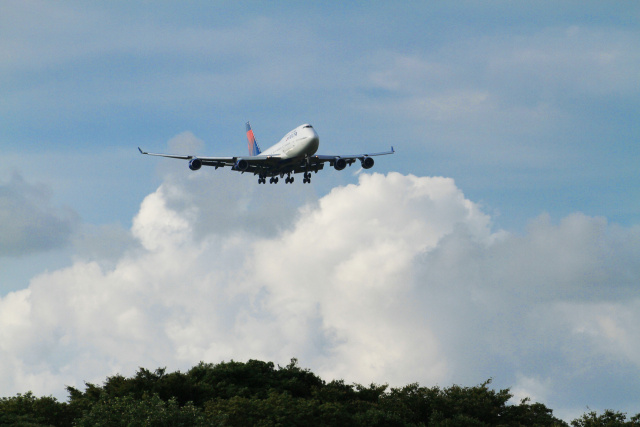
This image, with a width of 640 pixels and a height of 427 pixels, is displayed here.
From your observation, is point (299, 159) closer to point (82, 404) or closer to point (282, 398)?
point (282, 398)

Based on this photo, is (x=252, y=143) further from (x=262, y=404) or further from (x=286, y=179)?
(x=262, y=404)

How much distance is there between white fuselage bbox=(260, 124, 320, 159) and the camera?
83562mm

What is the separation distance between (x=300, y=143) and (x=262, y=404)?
106 ft

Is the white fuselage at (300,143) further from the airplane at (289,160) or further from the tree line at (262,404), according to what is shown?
the tree line at (262,404)

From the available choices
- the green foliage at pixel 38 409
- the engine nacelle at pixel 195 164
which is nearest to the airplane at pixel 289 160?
the engine nacelle at pixel 195 164

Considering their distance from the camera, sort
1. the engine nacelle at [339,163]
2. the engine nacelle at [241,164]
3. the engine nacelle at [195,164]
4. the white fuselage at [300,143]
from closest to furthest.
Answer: the white fuselage at [300,143] → the engine nacelle at [241,164] → the engine nacelle at [195,164] → the engine nacelle at [339,163]

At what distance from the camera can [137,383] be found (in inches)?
2638

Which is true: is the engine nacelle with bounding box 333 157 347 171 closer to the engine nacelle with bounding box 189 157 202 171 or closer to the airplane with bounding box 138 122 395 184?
the airplane with bounding box 138 122 395 184

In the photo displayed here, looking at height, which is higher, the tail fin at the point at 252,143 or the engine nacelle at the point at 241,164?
the tail fin at the point at 252,143

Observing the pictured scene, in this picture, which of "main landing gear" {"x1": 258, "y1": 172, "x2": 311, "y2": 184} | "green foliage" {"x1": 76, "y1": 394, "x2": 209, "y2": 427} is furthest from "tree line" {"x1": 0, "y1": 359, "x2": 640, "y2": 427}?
"main landing gear" {"x1": 258, "y1": 172, "x2": 311, "y2": 184}

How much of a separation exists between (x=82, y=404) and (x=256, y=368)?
21518mm

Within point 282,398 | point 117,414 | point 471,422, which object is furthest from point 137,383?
point 471,422

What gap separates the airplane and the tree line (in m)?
21.3

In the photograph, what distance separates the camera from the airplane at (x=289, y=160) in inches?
3337
